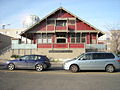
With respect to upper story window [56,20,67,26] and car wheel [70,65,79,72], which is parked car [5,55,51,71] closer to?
car wheel [70,65,79,72]

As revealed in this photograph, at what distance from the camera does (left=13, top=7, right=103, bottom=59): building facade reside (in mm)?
24203

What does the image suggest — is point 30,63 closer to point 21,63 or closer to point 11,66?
point 21,63

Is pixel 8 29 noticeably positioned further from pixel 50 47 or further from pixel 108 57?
pixel 108 57

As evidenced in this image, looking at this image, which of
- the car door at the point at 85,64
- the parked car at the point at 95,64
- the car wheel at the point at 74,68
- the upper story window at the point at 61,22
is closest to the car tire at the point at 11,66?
the parked car at the point at 95,64

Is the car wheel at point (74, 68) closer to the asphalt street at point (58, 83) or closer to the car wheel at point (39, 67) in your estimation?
the asphalt street at point (58, 83)

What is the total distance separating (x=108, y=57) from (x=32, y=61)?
6880 millimetres

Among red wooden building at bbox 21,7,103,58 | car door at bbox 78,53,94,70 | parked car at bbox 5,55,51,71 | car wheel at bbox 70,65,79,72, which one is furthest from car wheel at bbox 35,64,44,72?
red wooden building at bbox 21,7,103,58

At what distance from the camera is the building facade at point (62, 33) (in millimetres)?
24203

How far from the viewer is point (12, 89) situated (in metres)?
5.84

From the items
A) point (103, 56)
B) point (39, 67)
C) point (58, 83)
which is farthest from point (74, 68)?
point (58, 83)

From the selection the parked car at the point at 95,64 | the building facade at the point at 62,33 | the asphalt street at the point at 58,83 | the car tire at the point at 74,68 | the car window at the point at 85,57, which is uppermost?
the building facade at the point at 62,33

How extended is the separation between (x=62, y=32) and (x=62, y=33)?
0.45m

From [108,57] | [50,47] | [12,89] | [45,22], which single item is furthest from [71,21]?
[12,89]

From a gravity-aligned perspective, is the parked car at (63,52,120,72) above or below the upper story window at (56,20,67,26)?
below
